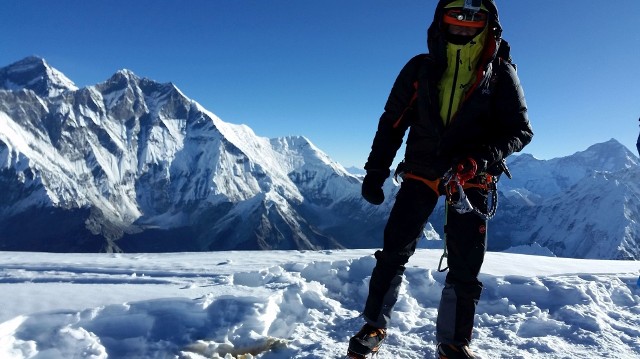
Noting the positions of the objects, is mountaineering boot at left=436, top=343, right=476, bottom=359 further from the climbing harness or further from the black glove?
the black glove

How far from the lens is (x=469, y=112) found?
5191 millimetres

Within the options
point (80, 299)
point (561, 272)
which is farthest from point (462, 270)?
point (561, 272)

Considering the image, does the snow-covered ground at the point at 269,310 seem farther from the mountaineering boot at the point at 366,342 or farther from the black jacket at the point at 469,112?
the black jacket at the point at 469,112

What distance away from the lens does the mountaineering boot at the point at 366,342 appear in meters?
5.31

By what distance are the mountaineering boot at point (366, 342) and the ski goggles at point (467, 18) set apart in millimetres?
3815

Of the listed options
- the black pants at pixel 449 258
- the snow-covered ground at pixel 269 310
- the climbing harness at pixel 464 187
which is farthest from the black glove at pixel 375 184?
the snow-covered ground at pixel 269 310

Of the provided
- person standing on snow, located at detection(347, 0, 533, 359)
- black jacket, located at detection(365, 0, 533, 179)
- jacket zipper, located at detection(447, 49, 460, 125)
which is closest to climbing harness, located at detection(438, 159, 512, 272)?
person standing on snow, located at detection(347, 0, 533, 359)

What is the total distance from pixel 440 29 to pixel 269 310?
4615 millimetres

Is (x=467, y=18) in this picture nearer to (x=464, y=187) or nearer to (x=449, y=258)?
(x=464, y=187)

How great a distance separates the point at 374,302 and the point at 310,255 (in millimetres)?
6177

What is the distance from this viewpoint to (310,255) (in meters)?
11.6

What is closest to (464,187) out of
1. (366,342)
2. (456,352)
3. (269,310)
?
(456,352)

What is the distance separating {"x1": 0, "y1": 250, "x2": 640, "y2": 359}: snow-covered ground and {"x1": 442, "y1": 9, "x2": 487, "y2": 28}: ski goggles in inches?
168

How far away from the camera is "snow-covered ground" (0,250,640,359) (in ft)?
18.1
